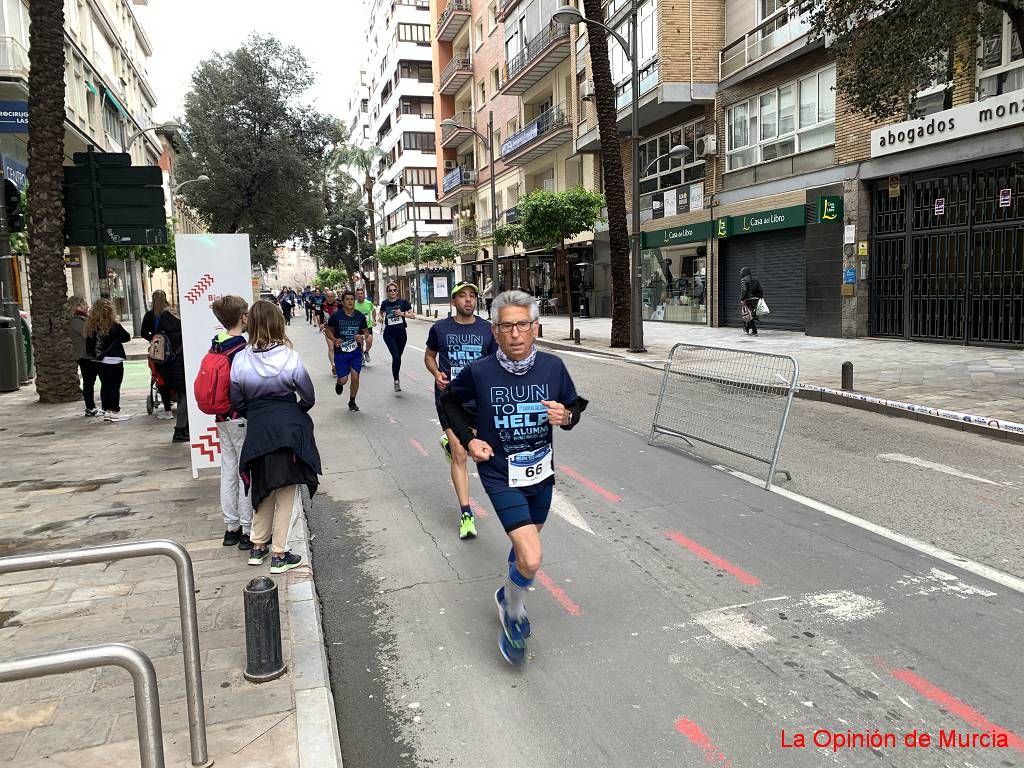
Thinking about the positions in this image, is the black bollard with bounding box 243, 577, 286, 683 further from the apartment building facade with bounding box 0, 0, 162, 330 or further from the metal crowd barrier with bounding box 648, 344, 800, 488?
the apartment building facade with bounding box 0, 0, 162, 330

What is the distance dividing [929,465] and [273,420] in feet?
20.0

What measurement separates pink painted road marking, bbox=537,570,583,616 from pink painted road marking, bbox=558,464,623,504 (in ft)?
5.50

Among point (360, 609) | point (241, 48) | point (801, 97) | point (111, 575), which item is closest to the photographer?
point (360, 609)

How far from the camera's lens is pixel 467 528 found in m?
5.47

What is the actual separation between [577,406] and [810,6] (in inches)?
380

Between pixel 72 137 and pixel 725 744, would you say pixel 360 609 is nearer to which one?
pixel 725 744

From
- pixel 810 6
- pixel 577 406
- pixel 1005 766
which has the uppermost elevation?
pixel 810 6

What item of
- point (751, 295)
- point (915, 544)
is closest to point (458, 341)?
point (915, 544)

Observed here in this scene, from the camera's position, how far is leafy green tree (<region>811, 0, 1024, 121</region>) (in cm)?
949

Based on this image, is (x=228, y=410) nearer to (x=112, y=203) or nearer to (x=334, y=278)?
(x=112, y=203)

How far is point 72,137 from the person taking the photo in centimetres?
2559

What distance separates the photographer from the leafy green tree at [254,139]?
33562 mm

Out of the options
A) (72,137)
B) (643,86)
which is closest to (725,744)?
(643,86)

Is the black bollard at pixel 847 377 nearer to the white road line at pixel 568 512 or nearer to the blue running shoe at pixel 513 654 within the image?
the white road line at pixel 568 512
